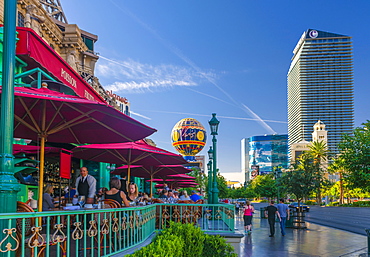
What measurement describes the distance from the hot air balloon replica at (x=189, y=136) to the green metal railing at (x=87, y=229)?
32015 millimetres

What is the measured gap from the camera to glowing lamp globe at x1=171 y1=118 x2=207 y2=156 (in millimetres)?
44594

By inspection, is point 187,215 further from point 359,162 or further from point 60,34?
point 60,34

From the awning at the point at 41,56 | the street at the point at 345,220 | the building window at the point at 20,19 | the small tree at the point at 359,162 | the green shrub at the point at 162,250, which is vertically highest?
the building window at the point at 20,19

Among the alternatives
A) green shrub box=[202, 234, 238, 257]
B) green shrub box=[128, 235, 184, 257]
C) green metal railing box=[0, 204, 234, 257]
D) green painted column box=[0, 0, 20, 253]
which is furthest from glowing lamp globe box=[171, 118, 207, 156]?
green painted column box=[0, 0, 20, 253]

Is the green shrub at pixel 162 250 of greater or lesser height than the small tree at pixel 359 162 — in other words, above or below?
below

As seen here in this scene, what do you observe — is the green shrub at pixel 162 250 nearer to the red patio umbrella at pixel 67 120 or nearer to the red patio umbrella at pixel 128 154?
the red patio umbrella at pixel 67 120

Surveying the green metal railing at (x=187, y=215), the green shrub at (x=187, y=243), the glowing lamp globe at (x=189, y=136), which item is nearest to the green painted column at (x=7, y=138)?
the green shrub at (x=187, y=243)

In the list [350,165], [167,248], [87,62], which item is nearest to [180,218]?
[167,248]

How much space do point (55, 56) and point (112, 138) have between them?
293 centimetres

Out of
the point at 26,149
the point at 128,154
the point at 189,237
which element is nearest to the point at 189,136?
the point at 128,154

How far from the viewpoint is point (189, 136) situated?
4466 centimetres

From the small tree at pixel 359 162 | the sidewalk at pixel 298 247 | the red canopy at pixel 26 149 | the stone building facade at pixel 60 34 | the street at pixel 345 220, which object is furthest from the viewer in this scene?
the stone building facade at pixel 60 34

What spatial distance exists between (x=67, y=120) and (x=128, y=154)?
550 centimetres

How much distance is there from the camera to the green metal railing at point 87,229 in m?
4.05
